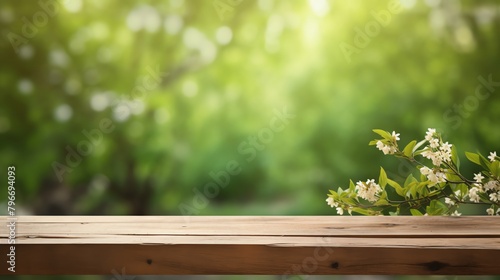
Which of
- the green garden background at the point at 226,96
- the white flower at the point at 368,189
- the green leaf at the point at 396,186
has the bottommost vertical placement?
the green leaf at the point at 396,186

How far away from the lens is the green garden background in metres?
2.55

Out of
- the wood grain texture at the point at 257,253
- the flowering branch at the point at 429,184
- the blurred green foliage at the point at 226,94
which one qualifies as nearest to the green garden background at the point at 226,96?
the blurred green foliage at the point at 226,94

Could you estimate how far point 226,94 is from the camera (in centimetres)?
259

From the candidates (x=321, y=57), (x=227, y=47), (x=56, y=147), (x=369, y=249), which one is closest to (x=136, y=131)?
(x=56, y=147)

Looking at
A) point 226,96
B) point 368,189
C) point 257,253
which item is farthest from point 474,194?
point 226,96

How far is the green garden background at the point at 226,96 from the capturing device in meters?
2.55

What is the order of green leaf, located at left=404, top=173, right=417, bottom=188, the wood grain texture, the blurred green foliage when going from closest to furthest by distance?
the wood grain texture, green leaf, located at left=404, top=173, right=417, bottom=188, the blurred green foliage

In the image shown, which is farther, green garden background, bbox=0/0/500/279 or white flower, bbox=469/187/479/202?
green garden background, bbox=0/0/500/279

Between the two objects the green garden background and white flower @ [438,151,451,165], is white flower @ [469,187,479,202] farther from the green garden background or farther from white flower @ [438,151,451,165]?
the green garden background

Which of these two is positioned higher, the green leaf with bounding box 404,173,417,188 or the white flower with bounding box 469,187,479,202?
the green leaf with bounding box 404,173,417,188

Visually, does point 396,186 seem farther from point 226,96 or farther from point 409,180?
point 226,96

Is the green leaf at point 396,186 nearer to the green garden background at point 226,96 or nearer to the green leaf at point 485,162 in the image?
the green leaf at point 485,162

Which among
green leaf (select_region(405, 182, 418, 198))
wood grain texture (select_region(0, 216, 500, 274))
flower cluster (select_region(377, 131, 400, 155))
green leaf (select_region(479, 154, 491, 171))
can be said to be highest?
flower cluster (select_region(377, 131, 400, 155))

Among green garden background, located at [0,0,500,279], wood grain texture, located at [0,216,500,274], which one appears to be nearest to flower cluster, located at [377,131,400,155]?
wood grain texture, located at [0,216,500,274]
